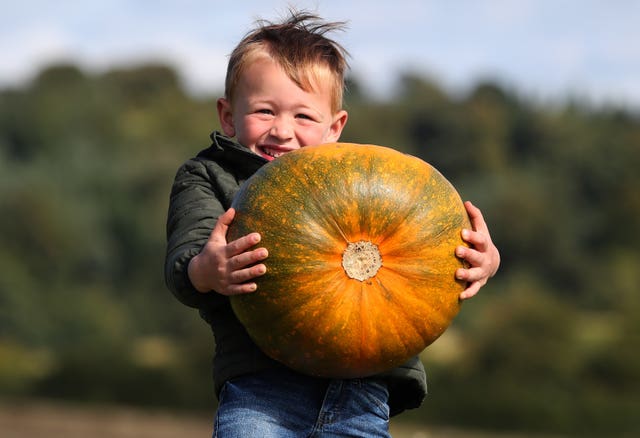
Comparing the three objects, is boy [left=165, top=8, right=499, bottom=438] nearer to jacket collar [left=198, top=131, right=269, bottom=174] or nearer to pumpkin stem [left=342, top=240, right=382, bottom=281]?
jacket collar [left=198, top=131, right=269, bottom=174]

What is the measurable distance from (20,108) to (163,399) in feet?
192

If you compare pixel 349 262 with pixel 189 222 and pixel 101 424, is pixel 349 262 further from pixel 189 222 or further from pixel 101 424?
pixel 101 424

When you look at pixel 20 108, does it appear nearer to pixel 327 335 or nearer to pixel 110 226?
pixel 110 226

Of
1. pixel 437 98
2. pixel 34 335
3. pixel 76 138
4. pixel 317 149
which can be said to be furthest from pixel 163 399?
pixel 437 98

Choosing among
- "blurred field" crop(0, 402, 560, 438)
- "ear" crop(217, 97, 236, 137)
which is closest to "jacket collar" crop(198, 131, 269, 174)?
"ear" crop(217, 97, 236, 137)

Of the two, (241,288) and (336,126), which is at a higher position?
(336,126)

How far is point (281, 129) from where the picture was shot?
184 inches

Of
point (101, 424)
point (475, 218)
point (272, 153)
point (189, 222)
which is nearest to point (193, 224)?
point (189, 222)

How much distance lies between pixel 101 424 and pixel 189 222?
34.3 m

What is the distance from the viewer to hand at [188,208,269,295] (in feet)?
13.3

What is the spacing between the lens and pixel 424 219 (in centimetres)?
412

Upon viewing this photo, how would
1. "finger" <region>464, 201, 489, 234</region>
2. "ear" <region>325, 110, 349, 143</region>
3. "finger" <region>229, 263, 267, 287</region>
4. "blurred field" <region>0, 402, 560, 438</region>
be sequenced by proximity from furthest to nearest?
"blurred field" <region>0, 402, 560, 438</region>
"ear" <region>325, 110, 349, 143</region>
"finger" <region>464, 201, 489, 234</region>
"finger" <region>229, 263, 267, 287</region>

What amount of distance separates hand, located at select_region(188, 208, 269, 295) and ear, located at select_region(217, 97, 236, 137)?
33.2 inches

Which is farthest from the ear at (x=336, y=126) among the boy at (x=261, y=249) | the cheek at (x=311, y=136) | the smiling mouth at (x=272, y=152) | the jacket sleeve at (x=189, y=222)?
the jacket sleeve at (x=189, y=222)
